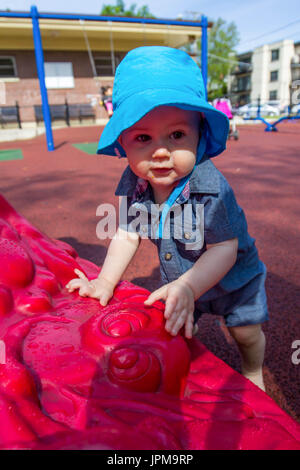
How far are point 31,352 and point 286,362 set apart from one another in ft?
3.16

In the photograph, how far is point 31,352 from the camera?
780mm

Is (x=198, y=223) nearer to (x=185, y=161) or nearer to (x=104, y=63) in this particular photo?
(x=185, y=161)

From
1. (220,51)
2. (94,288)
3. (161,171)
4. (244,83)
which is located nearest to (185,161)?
(161,171)

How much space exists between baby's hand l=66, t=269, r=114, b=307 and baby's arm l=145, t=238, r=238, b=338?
0.19 m

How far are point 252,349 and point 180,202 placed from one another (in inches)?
22.3

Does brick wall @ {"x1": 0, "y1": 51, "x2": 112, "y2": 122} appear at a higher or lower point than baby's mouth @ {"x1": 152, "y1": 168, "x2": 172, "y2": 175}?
higher

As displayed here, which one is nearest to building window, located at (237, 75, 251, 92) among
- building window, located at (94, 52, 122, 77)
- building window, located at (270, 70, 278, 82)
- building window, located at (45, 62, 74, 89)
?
building window, located at (270, 70, 278, 82)

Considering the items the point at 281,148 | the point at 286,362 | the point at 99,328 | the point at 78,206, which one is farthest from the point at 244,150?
the point at 99,328

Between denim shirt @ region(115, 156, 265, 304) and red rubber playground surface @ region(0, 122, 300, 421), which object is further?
red rubber playground surface @ region(0, 122, 300, 421)

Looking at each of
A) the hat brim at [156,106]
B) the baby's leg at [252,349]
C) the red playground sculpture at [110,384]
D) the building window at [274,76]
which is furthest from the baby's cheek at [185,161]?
the building window at [274,76]

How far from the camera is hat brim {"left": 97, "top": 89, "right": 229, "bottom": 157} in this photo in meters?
0.82

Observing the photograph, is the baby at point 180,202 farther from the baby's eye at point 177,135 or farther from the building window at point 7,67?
the building window at point 7,67

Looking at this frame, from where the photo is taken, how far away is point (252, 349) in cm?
120

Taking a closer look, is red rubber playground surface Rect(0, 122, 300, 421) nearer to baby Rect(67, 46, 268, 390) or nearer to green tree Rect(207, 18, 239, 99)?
baby Rect(67, 46, 268, 390)
